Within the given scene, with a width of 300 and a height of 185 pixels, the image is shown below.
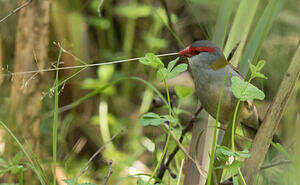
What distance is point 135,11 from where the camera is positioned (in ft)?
11.6

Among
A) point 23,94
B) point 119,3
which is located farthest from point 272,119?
point 119,3

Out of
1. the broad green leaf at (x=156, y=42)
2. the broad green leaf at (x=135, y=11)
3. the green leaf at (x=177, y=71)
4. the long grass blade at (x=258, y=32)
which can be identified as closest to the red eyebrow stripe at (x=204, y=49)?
the long grass blade at (x=258, y=32)

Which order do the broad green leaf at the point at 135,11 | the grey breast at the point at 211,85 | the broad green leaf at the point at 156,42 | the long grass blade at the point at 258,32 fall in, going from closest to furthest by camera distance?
the long grass blade at the point at 258,32, the grey breast at the point at 211,85, the broad green leaf at the point at 156,42, the broad green leaf at the point at 135,11

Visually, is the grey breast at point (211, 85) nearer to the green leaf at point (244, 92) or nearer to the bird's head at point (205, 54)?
the bird's head at point (205, 54)

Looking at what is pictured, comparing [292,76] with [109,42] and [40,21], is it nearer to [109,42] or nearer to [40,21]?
[40,21]

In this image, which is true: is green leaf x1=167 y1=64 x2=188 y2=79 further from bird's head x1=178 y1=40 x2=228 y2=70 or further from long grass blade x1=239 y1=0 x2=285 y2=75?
bird's head x1=178 y1=40 x2=228 y2=70

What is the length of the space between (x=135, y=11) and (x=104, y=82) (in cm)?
80

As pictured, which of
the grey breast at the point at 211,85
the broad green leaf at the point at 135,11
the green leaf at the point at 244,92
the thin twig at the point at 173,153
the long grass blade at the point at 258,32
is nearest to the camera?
the green leaf at the point at 244,92

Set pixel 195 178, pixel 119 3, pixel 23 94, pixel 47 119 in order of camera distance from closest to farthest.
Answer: pixel 195 178 < pixel 23 94 < pixel 47 119 < pixel 119 3

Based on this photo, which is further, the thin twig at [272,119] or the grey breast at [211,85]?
the grey breast at [211,85]

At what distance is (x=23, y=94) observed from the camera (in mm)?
1929

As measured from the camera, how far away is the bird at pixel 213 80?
4.07 feet

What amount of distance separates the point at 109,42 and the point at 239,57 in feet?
7.78

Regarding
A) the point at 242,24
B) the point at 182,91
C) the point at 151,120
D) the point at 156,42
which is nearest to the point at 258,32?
the point at 242,24
